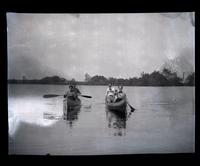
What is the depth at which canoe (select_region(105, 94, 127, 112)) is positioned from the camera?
2.48 metres

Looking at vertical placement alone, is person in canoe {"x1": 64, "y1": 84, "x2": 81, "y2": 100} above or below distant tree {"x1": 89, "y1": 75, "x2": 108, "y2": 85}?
below

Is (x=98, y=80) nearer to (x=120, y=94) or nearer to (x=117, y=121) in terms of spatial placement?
(x=120, y=94)

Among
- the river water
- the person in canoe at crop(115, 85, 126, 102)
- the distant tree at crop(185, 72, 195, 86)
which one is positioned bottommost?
the river water

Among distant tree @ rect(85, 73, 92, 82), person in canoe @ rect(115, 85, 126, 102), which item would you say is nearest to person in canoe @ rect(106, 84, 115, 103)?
person in canoe @ rect(115, 85, 126, 102)

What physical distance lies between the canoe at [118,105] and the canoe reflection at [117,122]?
0.03 m

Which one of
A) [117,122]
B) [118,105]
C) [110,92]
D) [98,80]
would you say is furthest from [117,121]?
[98,80]

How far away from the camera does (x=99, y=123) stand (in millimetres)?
2465

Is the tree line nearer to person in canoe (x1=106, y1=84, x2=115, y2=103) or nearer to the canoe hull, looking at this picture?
person in canoe (x1=106, y1=84, x2=115, y2=103)

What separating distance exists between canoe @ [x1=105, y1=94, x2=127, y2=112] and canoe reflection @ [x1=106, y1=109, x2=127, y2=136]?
30mm

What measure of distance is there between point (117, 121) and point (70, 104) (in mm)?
415
